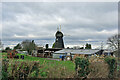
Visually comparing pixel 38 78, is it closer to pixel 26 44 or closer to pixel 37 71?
pixel 37 71

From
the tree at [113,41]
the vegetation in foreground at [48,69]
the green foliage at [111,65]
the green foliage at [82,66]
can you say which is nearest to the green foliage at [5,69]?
the vegetation in foreground at [48,69]

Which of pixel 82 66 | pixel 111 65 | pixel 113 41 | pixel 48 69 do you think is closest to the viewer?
pixel 48 69

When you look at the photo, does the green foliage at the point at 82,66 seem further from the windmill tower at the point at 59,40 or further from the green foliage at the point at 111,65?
the windmill tower at the point at 59,40

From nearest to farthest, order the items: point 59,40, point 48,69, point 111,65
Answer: point 48,69, point 111,65, point 59,40

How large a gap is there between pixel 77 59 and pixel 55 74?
1.37m

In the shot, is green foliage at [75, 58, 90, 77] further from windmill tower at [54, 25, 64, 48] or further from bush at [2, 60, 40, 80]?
windmill tower at [54, 25, 64, 48]

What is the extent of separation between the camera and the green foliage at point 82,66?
213 inches

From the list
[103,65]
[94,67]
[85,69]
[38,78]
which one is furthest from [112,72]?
[38,78]

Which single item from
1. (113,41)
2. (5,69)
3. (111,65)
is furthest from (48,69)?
(113,41)

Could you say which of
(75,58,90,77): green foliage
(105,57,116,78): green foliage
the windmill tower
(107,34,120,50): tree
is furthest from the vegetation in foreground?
the windmill tower

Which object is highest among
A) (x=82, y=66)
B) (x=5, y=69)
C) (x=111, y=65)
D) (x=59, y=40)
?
(x=59, y=40)

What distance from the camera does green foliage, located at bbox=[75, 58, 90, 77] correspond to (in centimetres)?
542

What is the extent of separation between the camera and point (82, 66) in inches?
217

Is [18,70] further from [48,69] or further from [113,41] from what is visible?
[113,41]
